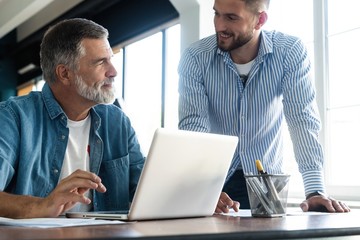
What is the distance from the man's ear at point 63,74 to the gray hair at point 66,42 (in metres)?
0.01

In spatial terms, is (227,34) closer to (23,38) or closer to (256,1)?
(256,1)

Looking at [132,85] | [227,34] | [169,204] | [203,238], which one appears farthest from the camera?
[132,85]

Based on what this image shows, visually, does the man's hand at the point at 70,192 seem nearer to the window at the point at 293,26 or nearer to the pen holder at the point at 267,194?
the pen holder at the point at 267,194

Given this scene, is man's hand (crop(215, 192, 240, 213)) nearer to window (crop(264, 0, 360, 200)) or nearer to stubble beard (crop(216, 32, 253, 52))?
stubble beard (crop(216, 32, 253, 52))

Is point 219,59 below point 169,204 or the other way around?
the other way around

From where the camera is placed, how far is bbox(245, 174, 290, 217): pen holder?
1.43m

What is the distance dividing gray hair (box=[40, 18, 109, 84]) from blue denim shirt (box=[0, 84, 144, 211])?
0.13 metres

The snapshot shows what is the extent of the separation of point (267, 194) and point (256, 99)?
755 millimetres

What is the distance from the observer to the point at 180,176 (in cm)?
134

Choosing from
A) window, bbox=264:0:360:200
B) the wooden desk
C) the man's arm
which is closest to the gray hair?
the man's arm

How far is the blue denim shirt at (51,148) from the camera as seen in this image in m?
1.70

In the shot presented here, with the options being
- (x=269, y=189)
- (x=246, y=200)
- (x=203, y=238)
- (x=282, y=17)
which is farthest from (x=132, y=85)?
(x=203, y=238)

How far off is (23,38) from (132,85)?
11.1 ft

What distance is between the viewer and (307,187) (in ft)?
6.22
